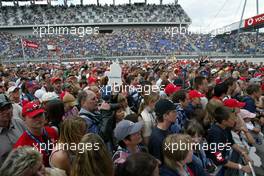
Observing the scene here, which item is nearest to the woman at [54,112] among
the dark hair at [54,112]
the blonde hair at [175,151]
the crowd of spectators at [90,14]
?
the dark hair at [54,112]

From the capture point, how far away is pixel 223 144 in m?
4.48

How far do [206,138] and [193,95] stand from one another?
1.68m

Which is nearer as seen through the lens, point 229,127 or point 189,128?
point 189,128

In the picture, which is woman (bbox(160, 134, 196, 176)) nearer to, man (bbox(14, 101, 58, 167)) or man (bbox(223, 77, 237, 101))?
man (bbox(14, 101, 58, 167))

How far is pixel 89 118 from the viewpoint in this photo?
486 cm

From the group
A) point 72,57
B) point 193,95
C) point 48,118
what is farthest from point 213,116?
point 72,57

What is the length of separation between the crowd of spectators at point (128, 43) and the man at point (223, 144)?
3815 centimetres

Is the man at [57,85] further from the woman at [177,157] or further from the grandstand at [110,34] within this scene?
the grandstand at [110,34]

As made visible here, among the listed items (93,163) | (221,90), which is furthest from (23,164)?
(221,90)

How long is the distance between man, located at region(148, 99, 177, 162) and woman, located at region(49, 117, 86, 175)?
927 millimetres

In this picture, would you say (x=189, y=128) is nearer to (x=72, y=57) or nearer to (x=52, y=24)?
(x=72, y=57)

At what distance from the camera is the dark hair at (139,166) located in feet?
8.84

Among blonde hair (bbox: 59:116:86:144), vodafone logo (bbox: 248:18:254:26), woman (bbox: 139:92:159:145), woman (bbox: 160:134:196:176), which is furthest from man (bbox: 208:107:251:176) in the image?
vodafone logo (bbox: 248:18:254:26)

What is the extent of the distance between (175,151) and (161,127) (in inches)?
40.7
